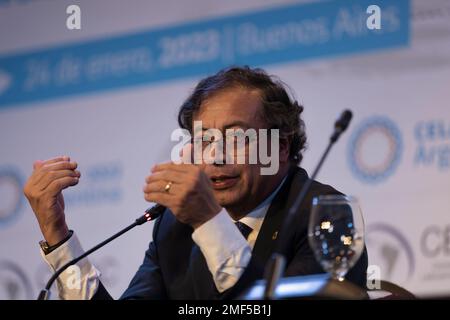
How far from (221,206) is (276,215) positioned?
17 centimetres

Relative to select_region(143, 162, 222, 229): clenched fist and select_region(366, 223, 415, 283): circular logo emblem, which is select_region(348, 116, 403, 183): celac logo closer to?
select_region(366, 223, 415, 283): circular logo emblem

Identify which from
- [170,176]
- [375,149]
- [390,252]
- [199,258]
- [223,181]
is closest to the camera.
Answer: [170,176]

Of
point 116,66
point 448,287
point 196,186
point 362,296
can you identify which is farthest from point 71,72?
point 362,296

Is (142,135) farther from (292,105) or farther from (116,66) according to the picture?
(292,105)

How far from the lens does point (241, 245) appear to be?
7.49 feet

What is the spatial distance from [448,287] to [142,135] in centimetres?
168

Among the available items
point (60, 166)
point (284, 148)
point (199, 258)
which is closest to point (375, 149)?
point (284, 148)

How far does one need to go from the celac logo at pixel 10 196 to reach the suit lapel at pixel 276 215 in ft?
7.25

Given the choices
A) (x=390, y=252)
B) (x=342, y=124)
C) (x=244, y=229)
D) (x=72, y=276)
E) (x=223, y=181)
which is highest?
(x=342, y=124)

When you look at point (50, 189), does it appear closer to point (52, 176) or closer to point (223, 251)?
point (52, 176)

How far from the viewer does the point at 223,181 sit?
277 centimetres

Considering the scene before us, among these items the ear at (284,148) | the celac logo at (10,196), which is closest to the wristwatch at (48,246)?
the ear at (284,148)

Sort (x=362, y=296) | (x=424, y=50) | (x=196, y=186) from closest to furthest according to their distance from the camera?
(x=362, y=296), (x=196, y=186), (x=424, y=50)

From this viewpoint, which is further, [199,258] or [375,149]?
[375,149]
